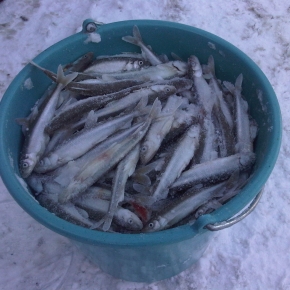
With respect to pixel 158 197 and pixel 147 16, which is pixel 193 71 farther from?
pixel 147 16

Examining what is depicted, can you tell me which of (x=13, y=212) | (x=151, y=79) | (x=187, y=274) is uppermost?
(x=151, y=79)

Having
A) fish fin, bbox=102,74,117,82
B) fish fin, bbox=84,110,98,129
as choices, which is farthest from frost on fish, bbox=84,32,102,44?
fish fin, bbox=84,110,98,129

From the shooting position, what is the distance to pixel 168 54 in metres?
2.19

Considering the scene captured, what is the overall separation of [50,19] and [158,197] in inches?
89.7

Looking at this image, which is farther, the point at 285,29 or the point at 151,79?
the point at 285,29

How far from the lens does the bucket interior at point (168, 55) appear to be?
4.25 feet

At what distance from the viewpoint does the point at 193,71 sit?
6.53ft

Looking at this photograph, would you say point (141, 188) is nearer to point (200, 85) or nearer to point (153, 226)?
point (153, 226)

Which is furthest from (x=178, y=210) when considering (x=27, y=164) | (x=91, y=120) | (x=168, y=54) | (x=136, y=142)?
(x=168, y=54)

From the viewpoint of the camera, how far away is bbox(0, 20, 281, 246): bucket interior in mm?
1295

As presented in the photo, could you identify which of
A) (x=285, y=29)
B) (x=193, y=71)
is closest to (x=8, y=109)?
(x=193, y=71)

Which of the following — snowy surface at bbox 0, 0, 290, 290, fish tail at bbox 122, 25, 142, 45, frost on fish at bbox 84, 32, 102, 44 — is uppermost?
fish tail at bbox 122, 25, 142, 45

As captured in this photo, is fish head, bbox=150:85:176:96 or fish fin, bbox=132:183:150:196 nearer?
fish fin, bbox=132:183:150:196

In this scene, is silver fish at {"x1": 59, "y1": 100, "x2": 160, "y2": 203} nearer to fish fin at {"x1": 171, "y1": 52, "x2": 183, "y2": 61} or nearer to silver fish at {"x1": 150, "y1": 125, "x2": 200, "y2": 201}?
silver fish at {"x1": 150, "y1": 125, "x2": 200, "y2": 201}
